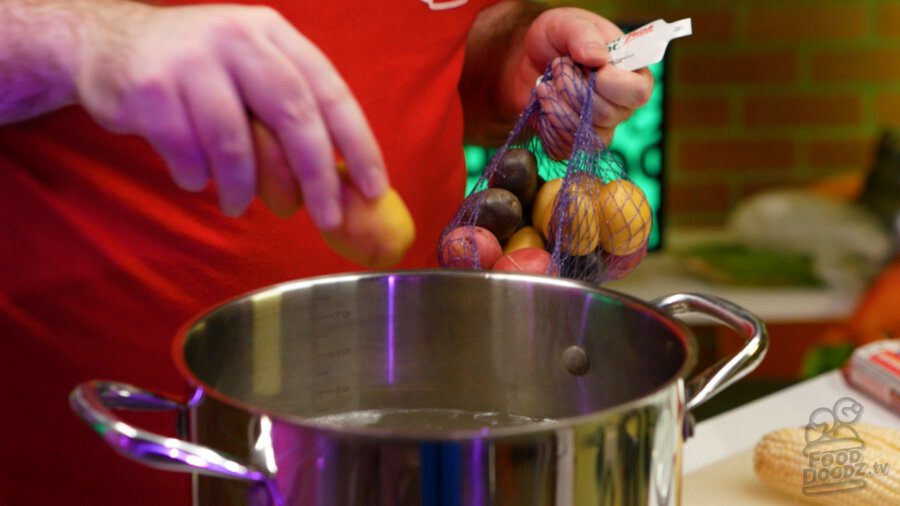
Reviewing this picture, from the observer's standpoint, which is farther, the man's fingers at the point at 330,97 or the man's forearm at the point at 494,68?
the man's forearm at the point at 494,68

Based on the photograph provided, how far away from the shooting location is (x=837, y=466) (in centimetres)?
83

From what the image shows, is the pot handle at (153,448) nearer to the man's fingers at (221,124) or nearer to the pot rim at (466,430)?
the pot rim at (466,430)

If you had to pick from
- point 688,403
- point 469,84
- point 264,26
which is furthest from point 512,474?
point 469,84

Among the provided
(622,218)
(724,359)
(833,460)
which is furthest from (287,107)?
(833,460)

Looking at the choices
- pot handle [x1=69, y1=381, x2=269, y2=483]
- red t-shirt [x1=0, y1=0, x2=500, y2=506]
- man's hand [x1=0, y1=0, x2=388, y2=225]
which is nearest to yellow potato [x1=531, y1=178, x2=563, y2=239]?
red t-shirt [x1=0, y1=0, x2=500, y2=506]

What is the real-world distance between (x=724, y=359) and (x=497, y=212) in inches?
10.8

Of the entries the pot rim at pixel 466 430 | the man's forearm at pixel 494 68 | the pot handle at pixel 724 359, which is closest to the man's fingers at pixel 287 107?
the pot rim at pixel 466 430

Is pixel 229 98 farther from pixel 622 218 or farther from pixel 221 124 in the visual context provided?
pixel 622 218

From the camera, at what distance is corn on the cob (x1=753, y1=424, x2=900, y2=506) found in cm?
82

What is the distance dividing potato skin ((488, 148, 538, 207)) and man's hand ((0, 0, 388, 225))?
0.32 meters

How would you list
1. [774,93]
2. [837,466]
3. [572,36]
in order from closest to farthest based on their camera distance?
[837,466] < [572,36] < [774,93]

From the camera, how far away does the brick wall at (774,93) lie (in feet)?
8.19

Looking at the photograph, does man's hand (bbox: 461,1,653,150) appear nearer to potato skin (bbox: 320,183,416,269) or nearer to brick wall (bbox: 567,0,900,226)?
potato skin (bbox: 320,183,416,269)

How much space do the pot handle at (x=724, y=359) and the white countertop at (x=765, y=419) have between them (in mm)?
272
